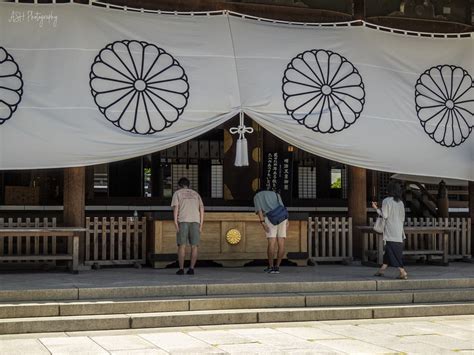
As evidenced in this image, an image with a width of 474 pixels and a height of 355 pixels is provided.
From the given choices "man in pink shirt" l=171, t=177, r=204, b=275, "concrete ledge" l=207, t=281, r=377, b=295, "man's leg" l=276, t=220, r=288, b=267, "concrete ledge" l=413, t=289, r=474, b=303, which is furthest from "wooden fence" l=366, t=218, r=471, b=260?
"man in pink shirt" l=171, t=177, r=204, b=275

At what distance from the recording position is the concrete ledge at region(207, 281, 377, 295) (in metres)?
9.66

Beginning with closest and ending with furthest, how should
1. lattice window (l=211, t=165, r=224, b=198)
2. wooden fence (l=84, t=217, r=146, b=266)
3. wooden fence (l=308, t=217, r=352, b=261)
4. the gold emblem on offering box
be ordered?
wooden fence (l=84, t=217, r=146, b=266) < the gold emblem on offering box < wooden fence (l=308, t=217, r=352, b=261) < lattice window (l=211, t=165, r=224, b=198)

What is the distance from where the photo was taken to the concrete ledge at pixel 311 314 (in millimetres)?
8969

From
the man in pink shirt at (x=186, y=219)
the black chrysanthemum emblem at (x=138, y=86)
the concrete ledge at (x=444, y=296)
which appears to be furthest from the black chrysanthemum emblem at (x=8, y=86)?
the concrete ledge at (x=444, y=296)

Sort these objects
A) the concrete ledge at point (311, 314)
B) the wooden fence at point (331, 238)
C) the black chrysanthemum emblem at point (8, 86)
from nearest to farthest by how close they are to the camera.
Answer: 1. the concrete ledge at point (311, 314)
2. the black chrysanthemum emblem at point (8, 86)
3. the wooden fence at point (331, 238)

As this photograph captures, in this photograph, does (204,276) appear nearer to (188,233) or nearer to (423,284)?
(188,233)

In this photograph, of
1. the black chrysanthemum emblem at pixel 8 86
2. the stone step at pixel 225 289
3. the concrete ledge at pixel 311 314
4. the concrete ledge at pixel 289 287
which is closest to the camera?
the stone step at pixel 225 289

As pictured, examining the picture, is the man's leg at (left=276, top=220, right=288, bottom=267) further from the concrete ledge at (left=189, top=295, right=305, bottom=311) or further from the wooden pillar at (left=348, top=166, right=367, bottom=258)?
the wooden pillar at (left=348, top=166, right=367, bottom=258)

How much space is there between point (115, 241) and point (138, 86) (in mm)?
3196

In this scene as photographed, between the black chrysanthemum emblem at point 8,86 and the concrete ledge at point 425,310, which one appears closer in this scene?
the concrete ledge at point 425,310

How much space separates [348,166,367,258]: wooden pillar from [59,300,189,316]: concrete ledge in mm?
5319

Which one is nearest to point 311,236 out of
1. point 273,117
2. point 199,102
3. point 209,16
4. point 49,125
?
point 273,117

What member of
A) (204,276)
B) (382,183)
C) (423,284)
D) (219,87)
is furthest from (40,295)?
(382,183)

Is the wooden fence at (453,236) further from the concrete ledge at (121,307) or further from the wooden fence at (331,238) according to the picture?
the concrete ledge at (121,307)
